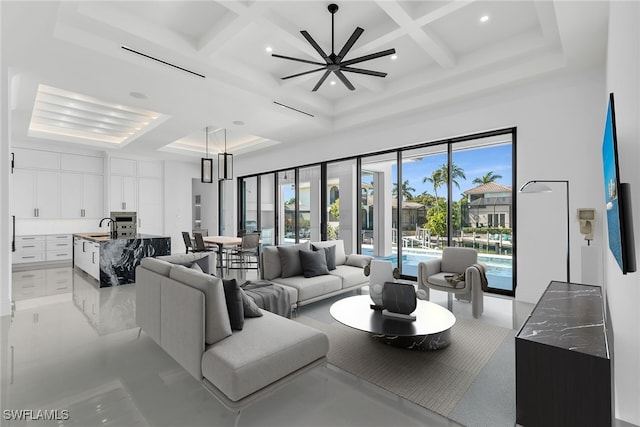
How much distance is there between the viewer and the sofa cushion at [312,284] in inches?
155

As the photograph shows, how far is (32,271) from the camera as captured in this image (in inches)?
269

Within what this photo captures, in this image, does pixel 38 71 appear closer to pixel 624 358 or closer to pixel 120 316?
pixel 120 316

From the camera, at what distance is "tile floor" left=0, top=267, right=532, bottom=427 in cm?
198

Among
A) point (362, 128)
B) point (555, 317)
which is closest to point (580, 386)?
point (555, 317)

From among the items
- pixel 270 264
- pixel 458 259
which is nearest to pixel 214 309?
pixel 270 264

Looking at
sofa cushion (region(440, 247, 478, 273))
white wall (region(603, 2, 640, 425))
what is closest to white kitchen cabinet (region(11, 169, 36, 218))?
sofa cushion (region(440, 247, 478, 273))

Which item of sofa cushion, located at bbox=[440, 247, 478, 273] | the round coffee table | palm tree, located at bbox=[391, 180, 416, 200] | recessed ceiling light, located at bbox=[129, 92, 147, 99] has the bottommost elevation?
the round coffee table

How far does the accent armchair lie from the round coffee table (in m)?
0.92

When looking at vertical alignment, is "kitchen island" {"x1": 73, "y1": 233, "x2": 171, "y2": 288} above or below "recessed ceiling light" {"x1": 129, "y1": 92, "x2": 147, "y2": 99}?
below

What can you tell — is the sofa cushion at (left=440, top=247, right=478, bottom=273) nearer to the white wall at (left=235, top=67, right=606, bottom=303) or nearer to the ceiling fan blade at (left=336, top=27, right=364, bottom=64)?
the white wall at (left=235, top=67, right=606, bottom=303)

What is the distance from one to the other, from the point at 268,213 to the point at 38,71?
20.2ft

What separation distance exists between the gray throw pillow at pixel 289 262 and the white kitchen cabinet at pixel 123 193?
263 inches

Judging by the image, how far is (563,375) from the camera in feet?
5.69

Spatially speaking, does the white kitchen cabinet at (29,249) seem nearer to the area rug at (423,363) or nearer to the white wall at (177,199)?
the white wall at (177,199)
